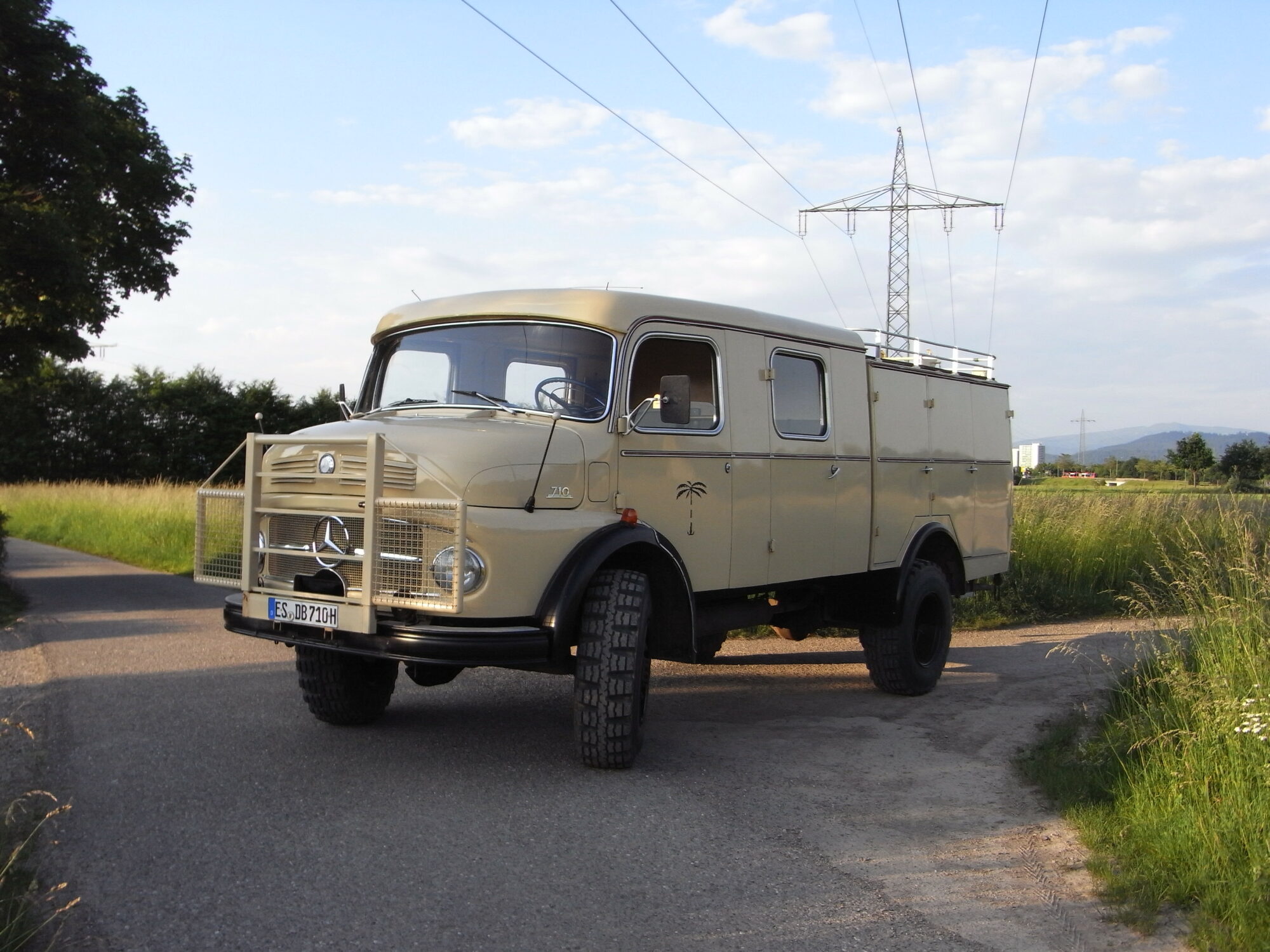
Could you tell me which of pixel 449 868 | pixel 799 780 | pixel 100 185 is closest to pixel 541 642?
pixel 449 868

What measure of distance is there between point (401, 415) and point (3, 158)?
11456 mm

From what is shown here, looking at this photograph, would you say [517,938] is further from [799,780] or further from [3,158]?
[3,158]

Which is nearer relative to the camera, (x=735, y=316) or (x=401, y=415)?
(x=401, y=415)

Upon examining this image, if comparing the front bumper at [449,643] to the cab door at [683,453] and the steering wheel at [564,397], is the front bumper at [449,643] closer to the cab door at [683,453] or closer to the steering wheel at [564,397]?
the cab door at [683,453]

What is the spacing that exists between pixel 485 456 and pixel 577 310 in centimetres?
128

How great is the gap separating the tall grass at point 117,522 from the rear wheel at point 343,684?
1104 centimetres

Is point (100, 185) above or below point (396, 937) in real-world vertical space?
above

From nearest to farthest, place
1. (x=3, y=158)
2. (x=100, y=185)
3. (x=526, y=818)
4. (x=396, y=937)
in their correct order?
1. (x=396, y=937)
2. (x=526, y=818)
3. (x=3, y=158)
4. (x=100, y=185)

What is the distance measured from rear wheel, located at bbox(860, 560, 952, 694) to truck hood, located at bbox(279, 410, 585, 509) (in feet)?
11.2

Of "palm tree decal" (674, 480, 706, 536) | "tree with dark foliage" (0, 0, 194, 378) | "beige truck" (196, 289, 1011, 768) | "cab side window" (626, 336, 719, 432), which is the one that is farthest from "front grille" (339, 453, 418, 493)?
"tree with dark foliage" (0, 0, 194, 378)

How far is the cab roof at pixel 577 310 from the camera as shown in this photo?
641cm

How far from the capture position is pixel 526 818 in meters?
5.10

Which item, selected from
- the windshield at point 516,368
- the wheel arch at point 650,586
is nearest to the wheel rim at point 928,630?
the wheel arch at point 650,586

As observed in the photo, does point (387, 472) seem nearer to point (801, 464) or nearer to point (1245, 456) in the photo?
point (801, 464)
